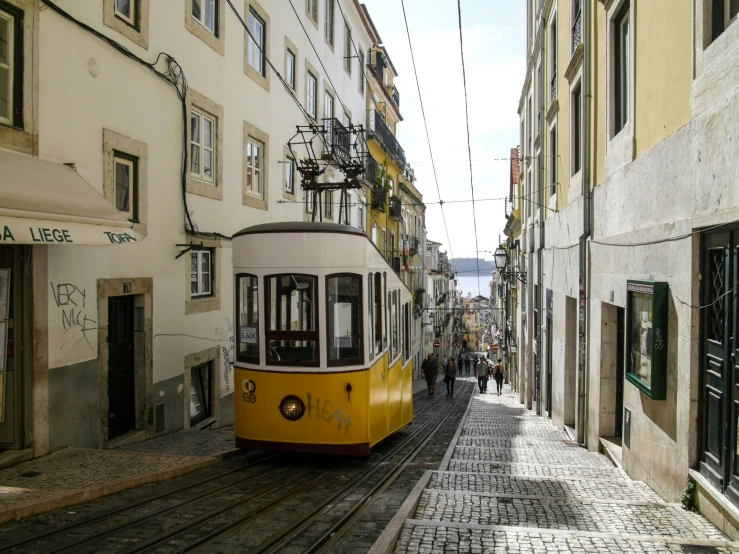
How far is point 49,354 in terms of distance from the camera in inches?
286

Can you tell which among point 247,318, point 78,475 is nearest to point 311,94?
point 247,318

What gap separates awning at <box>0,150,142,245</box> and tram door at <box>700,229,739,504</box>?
20.3 feet

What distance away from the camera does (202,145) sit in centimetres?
1167

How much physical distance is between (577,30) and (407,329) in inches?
259

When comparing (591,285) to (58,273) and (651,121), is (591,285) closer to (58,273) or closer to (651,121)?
(651,121)

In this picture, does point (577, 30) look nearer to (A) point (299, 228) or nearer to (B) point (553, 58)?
(B) point (553, 58)

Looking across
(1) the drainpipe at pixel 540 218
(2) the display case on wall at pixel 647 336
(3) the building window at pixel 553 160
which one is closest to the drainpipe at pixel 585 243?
(2) the display case on wall at pixel 647 336

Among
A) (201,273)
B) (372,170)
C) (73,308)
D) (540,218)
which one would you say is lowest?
(73,308)

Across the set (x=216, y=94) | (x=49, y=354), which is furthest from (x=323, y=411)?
(x=216, y=94)

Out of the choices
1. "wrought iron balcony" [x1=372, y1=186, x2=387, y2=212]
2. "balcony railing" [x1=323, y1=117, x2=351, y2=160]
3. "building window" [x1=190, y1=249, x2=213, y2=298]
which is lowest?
"building window" [x1=190, y1=249, x2=213, y2=298]

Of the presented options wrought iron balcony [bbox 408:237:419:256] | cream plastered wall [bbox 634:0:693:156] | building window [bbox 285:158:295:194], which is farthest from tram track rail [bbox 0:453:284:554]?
wrought iron balcony [bbox 408:237:419:256]

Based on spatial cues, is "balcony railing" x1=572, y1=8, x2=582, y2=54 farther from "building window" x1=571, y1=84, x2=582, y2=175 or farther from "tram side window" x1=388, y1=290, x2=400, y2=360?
"tram side window" x1=388, y1=290, x2=400, y2=360

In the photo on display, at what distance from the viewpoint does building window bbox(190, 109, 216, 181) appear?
37.3 feet

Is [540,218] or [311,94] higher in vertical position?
[311,94]
